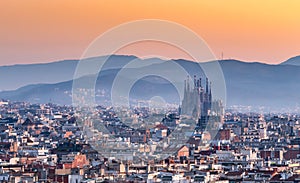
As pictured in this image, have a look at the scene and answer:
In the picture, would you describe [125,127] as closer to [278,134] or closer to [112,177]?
[278,134]

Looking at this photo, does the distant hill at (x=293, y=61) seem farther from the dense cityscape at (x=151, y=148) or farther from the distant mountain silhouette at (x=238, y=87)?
the dense cityscape at (x=151, y=148)

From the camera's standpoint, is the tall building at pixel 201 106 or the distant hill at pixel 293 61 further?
the distant hill at pixel 293 61

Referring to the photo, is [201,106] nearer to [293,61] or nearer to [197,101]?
[197,101]

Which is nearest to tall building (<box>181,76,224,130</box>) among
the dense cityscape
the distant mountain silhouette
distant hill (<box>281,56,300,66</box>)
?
the dense cityscape

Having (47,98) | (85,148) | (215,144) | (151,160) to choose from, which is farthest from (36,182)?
(47,98)

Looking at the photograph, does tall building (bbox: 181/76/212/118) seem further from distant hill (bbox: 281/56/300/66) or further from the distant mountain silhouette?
distant hill (bbox: 281/56/300/66)

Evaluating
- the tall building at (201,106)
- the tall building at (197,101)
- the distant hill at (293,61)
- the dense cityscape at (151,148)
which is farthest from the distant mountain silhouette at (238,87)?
the tall building at (201,106)

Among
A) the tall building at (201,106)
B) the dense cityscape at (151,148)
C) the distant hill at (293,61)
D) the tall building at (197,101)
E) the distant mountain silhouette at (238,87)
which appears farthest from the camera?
the distant hill at (293,61)

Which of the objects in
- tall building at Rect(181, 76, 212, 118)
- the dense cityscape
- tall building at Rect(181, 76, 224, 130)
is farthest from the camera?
tall building at Rect(181, 76, 212, 118)
